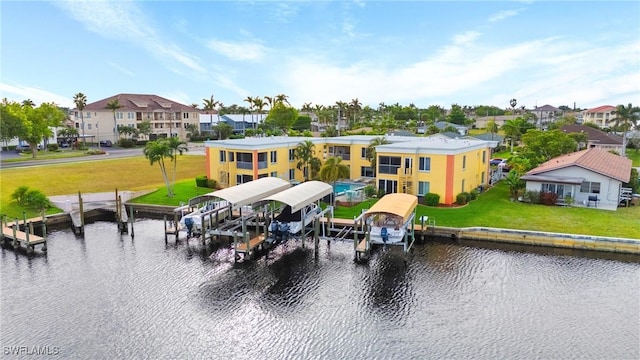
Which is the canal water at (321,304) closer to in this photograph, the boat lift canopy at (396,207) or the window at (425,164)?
the boat lift canopy at (396,207)

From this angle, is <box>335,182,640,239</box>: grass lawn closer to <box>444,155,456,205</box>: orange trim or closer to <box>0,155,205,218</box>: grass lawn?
<box>444,155,456,205</box>: orange trim

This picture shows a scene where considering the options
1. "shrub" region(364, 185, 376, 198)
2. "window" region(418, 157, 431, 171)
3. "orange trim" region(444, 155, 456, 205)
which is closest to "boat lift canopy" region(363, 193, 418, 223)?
"orange trim" region(444, 155, 456, 205)

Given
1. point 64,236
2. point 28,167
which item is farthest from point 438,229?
point 28,167

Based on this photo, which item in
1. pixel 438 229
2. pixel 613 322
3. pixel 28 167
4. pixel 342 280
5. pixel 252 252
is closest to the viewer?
pixel 613 322

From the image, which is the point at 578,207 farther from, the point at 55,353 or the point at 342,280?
the point at 55,353

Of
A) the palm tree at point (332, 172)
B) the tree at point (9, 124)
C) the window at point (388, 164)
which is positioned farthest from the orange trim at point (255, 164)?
the tree at point (9, 124)


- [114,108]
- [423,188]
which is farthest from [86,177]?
[114,108]
